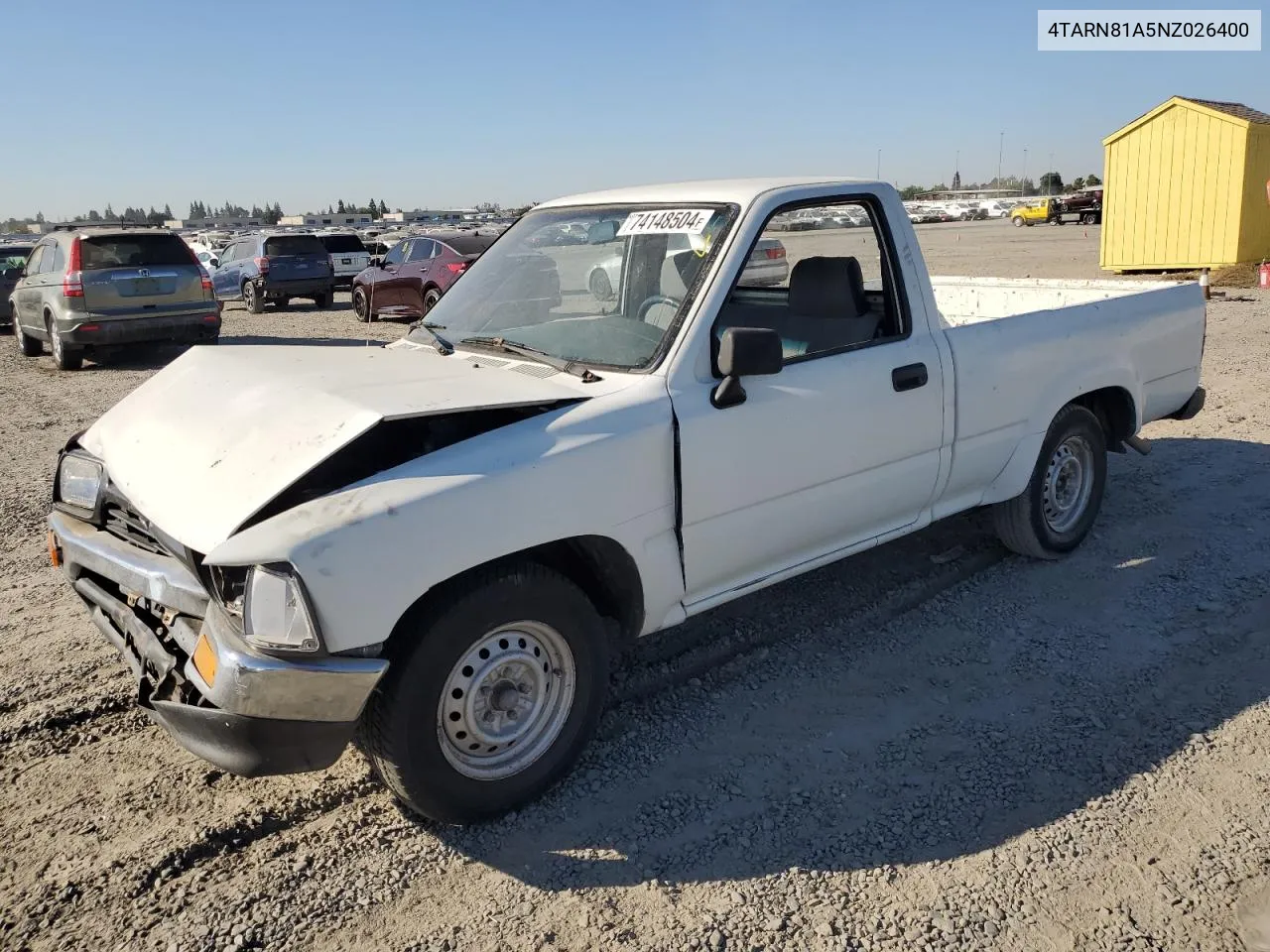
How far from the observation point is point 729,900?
288 cm

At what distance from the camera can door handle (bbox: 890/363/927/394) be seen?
4160 millimetres

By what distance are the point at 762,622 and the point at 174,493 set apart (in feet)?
8.48

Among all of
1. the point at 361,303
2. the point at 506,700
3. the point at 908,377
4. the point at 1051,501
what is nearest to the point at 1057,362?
the point at 1051,501

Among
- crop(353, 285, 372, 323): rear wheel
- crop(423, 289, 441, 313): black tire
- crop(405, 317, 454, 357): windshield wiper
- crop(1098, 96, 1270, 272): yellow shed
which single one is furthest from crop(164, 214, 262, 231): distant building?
crop(405, 317, 454, 357): windshield wiper

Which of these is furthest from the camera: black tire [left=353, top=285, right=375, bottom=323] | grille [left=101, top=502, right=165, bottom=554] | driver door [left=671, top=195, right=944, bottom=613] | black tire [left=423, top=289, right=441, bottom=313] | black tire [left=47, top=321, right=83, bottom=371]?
black tire [left=353, top=285, right=375, bottom=323]

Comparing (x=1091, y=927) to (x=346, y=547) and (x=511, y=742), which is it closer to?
(x=511, y=742)

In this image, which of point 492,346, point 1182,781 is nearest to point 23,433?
point 492,346

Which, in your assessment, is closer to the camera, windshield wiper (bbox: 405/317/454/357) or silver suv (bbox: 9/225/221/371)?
windshield wiper (bbox: 405/317/454/357)

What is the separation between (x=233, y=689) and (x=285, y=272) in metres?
19.7

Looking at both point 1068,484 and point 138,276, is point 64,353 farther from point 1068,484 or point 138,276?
point 1068,484

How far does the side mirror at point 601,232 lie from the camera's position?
166 inches

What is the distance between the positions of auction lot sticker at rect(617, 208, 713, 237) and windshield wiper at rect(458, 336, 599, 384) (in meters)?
0.66

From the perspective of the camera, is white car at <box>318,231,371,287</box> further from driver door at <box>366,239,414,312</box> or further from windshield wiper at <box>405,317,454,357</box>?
windshield wiper at <box>405,317,454,357</box>

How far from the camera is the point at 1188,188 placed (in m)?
19.6
